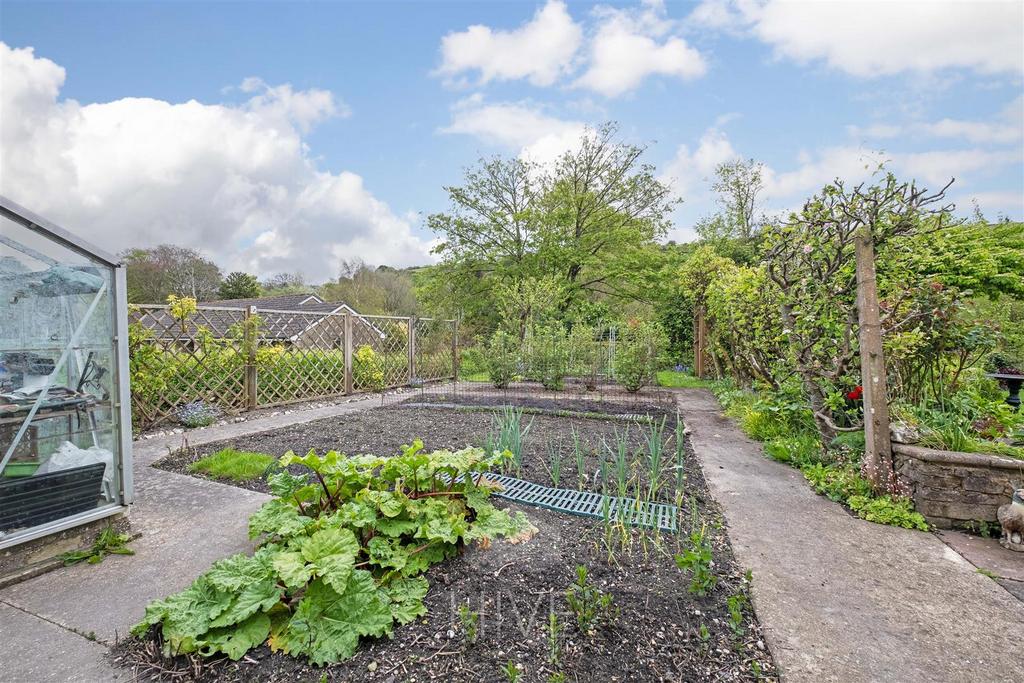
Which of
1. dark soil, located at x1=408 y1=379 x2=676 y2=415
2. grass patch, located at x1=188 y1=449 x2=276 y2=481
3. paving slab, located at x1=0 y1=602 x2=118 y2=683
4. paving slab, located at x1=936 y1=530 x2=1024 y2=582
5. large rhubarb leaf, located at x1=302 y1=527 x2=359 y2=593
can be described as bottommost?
paving slab, located at x1=936 y1=530 x2=1024 y2=582

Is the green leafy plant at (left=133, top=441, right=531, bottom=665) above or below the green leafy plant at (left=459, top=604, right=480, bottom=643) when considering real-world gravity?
above

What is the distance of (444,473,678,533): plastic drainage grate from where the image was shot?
2282 mm

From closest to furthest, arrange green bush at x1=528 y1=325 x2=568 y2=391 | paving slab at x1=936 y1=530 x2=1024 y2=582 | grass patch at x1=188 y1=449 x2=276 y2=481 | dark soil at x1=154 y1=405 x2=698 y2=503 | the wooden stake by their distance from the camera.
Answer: paving slab at x1=936 y1=530 x2=1024 y2=582 → the wooden stake → dark soil at x1=154 y1=405 x2=698 y2=503 → grass patch at x1=188 y1=449 x2=276 y2=481 → green bush at x1=528 y1=325 x2=568 y2=391

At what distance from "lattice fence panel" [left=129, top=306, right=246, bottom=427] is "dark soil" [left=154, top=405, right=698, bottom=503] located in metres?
1.35

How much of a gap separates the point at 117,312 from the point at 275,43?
4828 millimetres

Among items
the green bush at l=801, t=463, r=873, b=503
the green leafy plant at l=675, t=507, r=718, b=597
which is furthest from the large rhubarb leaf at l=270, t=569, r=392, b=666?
the green bush at l=801, t=463, r=873, b=503

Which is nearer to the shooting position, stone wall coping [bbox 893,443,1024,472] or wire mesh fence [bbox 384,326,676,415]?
stone wall coping [bbox 893,443,1024,472]

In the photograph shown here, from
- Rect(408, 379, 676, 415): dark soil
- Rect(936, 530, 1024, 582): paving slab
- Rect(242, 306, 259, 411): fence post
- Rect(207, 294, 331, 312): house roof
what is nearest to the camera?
Rect(936, 530, 1024, 582): paving slab

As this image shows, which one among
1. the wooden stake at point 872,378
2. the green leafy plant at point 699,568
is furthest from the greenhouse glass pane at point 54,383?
the wooden stake at point 872,378

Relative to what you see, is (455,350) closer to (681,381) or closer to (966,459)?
(681,381)

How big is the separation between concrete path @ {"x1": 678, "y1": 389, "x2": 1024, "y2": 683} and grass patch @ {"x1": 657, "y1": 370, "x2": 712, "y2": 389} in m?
5.76

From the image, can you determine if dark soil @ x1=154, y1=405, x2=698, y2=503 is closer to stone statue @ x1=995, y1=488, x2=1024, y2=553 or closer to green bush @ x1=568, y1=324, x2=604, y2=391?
stone statue @ x1=995, y1=488, x2=1024, y2=553

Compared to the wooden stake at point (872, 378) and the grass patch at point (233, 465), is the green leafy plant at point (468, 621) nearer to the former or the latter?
the grass patch at point (233, 465)

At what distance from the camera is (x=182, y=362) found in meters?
5.48
